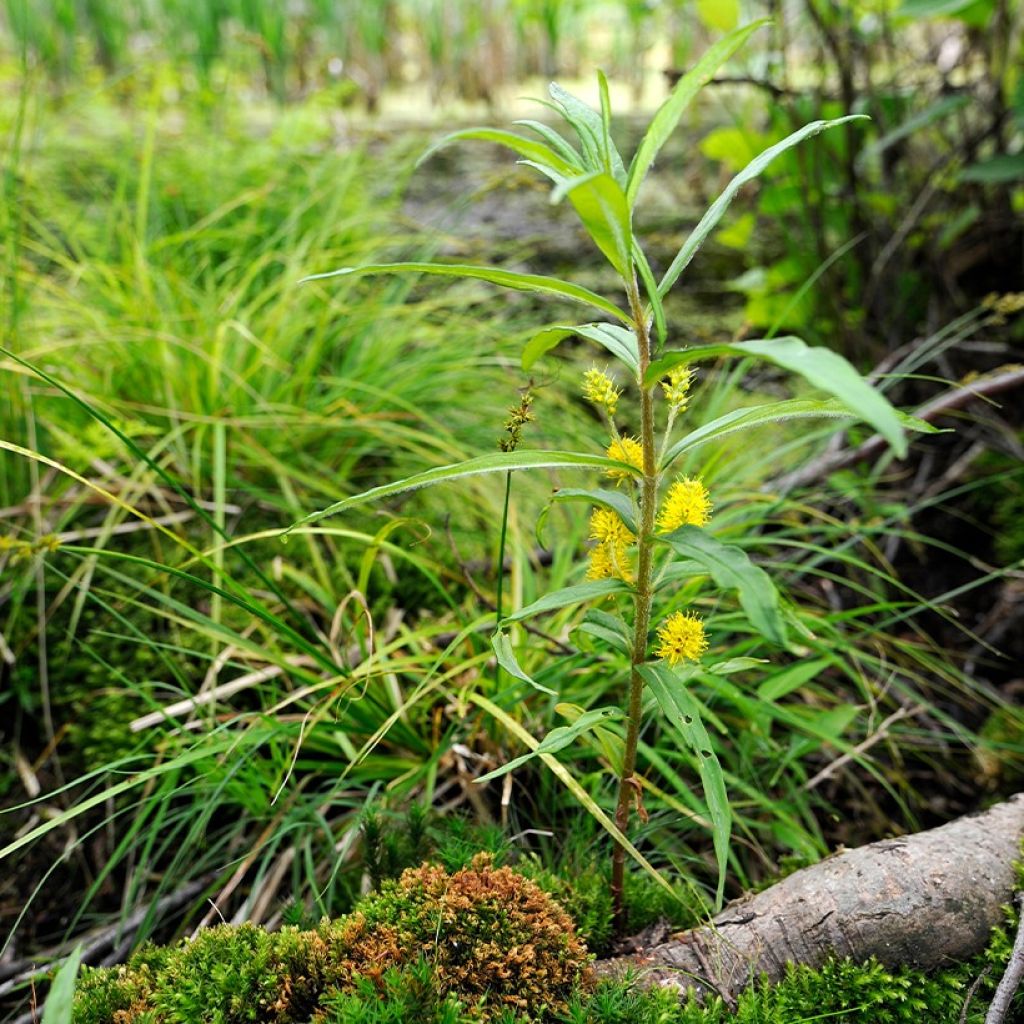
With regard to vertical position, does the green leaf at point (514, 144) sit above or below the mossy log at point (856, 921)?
above

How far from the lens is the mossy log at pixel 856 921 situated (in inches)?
39.5

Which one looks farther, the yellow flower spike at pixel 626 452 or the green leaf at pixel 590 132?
the yellow flower spike at pixel 626 452

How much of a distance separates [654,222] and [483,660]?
88.9 inches

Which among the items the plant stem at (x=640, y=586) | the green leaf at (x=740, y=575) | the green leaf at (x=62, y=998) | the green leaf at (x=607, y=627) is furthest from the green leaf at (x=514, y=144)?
the green leaf at (x=62, y=998)

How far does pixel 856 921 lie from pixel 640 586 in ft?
1.56

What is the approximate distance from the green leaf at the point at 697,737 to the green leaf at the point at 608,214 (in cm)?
38

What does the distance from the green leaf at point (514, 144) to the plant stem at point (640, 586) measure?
0.39 feet

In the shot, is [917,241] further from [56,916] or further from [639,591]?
[56,916]

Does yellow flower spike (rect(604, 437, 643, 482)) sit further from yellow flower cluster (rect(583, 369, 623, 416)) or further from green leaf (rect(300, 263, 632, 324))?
green leaf (rect(300, 263, 632, 324))

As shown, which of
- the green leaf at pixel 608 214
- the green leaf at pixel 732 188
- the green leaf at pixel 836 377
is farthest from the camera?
the green leaf at pixel 732 188

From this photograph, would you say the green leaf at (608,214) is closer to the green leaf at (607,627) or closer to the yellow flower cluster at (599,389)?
the yellow flower cluster at (599,389)

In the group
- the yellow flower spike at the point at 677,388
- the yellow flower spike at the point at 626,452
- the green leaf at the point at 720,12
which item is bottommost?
the yellow flower spike at the point at 626,452

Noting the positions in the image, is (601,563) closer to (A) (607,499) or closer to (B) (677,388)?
(A) (607,499)

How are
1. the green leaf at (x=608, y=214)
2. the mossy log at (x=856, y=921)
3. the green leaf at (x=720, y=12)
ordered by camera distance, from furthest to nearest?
the green leaf at (x=720, y=12), the mossy log at (x=856, y=921), the green leaf at (x=608, y=214)
